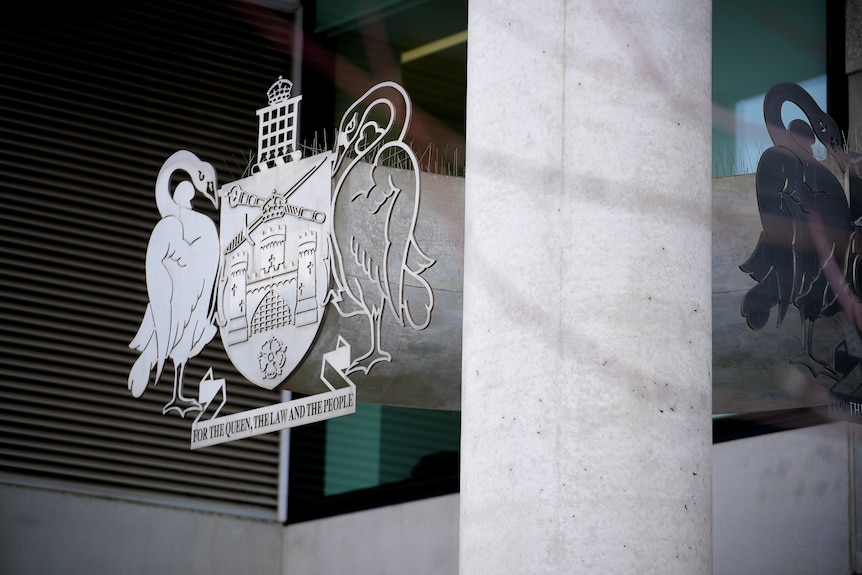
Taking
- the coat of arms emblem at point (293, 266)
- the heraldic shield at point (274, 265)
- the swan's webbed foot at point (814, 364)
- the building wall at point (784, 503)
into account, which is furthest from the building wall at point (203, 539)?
the swan's webbed foot at point (814, 364)

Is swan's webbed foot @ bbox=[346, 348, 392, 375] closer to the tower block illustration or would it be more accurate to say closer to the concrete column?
the tower block illustration

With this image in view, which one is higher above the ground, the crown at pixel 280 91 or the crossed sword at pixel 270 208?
the crown at pixel 280 91

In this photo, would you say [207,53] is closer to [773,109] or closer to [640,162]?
[773,109]

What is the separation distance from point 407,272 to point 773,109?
1693mm

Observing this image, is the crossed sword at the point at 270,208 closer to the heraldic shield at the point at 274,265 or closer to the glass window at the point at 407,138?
the heraldic shield at the point at 274,265

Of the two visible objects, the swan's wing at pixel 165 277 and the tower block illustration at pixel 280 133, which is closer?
the tower block illustration at pixel 280 133

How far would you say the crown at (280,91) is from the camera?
557 centimetres

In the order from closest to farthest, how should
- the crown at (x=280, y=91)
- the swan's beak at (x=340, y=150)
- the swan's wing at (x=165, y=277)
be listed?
the swan's beak at (x=340, y=150), the crown at (x=280, y=91), the swan's wing at (x=165, y=277)

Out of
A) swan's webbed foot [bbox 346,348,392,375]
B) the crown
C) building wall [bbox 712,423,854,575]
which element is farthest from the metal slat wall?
swan's webbed foot [bbox 346,348,392,375]

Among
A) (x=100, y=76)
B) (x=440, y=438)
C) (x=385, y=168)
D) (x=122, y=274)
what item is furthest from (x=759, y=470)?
(x=100, y=76)

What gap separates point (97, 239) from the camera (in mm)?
8812

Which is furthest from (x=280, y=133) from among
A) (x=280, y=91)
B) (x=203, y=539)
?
(x=203, y=539)

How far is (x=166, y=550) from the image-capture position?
28.5 ft

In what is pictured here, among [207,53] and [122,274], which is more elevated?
[207,53]
